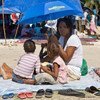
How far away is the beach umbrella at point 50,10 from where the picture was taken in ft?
29.0

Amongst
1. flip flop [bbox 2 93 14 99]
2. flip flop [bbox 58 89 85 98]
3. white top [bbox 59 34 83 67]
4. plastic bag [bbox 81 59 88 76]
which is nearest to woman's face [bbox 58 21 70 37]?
white top [bbox 59 34 83 67]

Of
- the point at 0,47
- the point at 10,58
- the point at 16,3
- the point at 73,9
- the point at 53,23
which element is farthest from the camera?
the point at 53,23

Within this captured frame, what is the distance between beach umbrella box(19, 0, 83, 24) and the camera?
8.83 metres

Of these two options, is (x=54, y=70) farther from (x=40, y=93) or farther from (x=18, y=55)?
(x=18, y=55)

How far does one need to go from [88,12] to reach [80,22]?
42.7 inches

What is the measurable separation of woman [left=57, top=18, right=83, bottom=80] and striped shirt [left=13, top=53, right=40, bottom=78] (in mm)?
462

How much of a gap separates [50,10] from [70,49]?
2.05m

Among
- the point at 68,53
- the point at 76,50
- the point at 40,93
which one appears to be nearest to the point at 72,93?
the point at 40,93

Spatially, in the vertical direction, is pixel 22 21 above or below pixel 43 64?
above

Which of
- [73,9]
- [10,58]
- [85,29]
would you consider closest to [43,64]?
[73,9]

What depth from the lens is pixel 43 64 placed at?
7074mm

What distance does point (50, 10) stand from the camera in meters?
8.76

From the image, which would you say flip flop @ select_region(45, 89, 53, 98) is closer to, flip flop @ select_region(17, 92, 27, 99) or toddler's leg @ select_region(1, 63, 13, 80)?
flip flop @ select_region(17, 92, 27, 99)

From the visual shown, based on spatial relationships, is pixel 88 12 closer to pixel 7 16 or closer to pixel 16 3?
pixel 7 16
